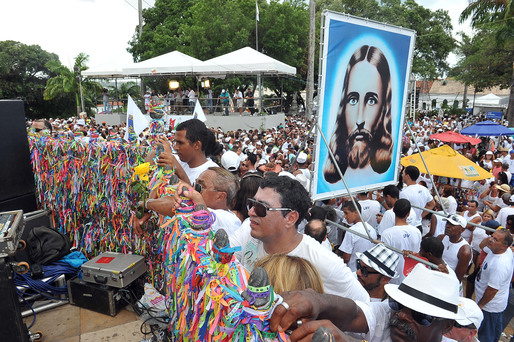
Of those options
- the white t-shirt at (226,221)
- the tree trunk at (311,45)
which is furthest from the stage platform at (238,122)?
the white t-shirt at (226,221)

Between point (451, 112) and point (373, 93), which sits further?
point (451, 112)

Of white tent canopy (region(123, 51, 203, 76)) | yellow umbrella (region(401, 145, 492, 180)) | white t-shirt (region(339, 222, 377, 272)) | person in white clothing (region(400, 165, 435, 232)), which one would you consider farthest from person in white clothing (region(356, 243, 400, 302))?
white tent canopy (region(123, 51, 203, 76))

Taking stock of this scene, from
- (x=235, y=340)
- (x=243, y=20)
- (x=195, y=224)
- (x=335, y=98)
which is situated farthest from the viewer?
(x=243, y=20)

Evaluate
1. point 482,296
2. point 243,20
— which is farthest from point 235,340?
point 243,20

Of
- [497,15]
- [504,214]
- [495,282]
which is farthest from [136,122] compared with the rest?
[497,15]

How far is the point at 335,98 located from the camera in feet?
10.0

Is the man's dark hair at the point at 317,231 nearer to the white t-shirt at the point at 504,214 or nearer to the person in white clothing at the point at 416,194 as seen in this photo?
the person in white clothing at the point at 416,194

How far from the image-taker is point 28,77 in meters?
34.6

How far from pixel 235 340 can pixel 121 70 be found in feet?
70.7

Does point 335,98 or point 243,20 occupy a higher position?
point 243,20

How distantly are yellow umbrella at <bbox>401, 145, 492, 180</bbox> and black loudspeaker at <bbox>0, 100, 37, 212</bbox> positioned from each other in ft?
21.3

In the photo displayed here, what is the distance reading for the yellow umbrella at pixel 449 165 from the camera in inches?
243

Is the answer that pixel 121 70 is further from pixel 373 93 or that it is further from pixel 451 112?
pixel 451 112

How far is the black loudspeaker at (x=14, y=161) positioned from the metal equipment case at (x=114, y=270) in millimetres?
1820
